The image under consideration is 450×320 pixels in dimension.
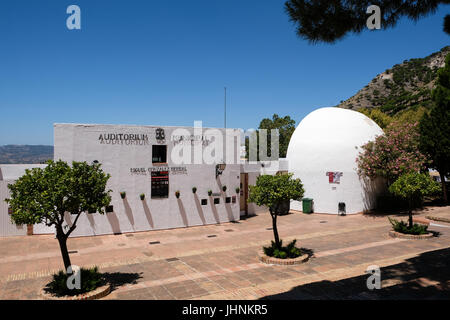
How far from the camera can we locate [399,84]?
258 feet

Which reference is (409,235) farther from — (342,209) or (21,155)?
(21,155)

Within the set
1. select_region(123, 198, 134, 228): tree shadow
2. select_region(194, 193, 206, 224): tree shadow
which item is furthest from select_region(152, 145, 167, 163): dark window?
select_region(194, 193, 206, 224): tree shadow

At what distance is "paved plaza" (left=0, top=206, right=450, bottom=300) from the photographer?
28.9 feet

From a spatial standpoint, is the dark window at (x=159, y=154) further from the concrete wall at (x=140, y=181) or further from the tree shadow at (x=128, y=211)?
the tree shadow at (x=128, y=211)

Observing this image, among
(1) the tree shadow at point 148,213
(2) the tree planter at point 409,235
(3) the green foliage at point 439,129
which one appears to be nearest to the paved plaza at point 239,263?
(2) the tree planter at point 409,235

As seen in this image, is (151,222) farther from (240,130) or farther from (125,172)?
(240,130)

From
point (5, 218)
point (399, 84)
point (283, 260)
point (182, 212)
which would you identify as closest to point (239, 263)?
point (283, 260)

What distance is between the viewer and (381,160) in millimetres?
20750

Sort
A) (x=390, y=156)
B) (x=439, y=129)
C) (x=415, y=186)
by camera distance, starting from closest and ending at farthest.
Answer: (x=415, y=186), (x=390, y=156), (x=439, y=129)

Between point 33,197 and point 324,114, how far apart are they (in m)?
19.5

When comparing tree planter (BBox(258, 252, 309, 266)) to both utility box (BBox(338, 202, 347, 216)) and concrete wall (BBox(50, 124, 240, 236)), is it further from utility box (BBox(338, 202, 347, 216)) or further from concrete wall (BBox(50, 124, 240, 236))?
utility box (BBox(338, 202, 347, 216))

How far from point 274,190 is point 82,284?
22.1ft
